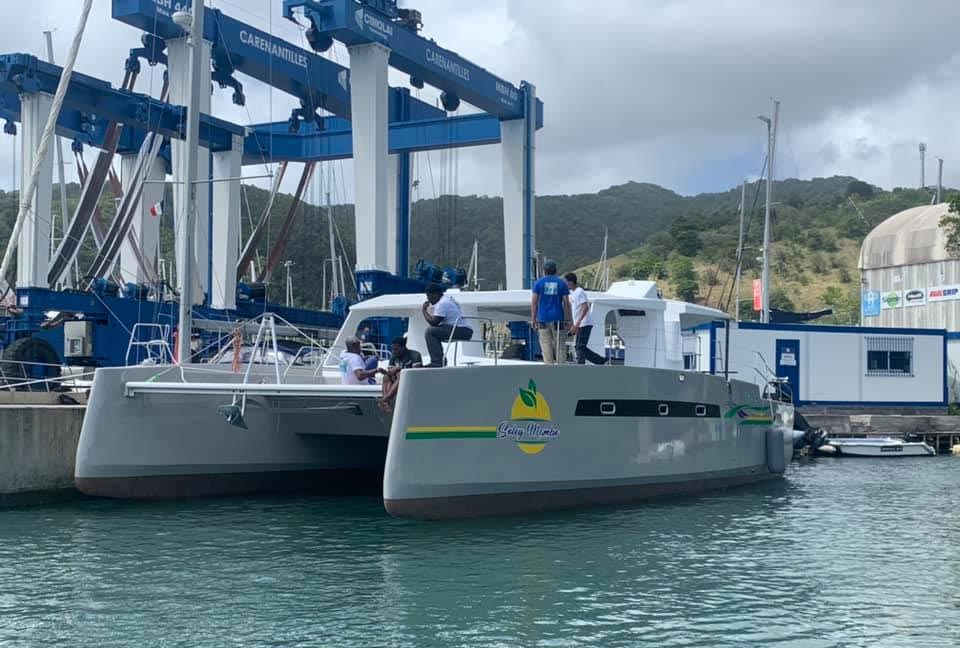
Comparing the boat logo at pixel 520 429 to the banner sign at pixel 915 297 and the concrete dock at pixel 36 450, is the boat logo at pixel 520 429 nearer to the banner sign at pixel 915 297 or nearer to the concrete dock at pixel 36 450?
the concrete dock at pixel 36 450

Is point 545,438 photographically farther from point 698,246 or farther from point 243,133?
point 698,246

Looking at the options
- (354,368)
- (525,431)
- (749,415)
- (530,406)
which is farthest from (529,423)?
(749,415)

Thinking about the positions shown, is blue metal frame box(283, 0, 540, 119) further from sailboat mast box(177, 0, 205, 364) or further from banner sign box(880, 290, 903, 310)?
banner sign box(880, 290, 903, 310)

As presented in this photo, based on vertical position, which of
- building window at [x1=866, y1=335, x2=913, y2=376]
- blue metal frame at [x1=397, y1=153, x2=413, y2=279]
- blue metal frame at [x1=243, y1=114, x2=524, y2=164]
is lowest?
building window at [x1=866, y1=335, x2=913, y2=376]

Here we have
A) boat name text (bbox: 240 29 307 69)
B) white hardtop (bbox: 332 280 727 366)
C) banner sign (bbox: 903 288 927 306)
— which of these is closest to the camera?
white hardtop (bbox: 332 280 727 366)

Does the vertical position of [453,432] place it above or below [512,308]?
below

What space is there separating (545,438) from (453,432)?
1.31 m

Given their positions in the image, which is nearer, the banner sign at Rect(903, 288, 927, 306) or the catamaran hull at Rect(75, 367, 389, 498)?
the catamaran hull at Rect(75, 367, 389, 498)

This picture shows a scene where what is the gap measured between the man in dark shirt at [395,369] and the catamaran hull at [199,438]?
0.25 metres

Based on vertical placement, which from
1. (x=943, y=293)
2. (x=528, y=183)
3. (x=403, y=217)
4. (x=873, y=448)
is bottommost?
(x=873, y=448)

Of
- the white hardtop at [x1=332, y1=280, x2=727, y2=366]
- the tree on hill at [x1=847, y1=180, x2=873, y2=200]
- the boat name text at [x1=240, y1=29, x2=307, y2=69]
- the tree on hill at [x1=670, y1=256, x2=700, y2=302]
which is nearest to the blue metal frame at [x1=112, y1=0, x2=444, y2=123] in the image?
the boat name text at [x1=240, y1=29, x2=307, y2=69]

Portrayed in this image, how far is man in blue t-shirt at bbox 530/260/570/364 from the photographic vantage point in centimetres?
1329

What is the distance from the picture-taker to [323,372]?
52.4 feet

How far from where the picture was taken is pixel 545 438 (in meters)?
12.9
